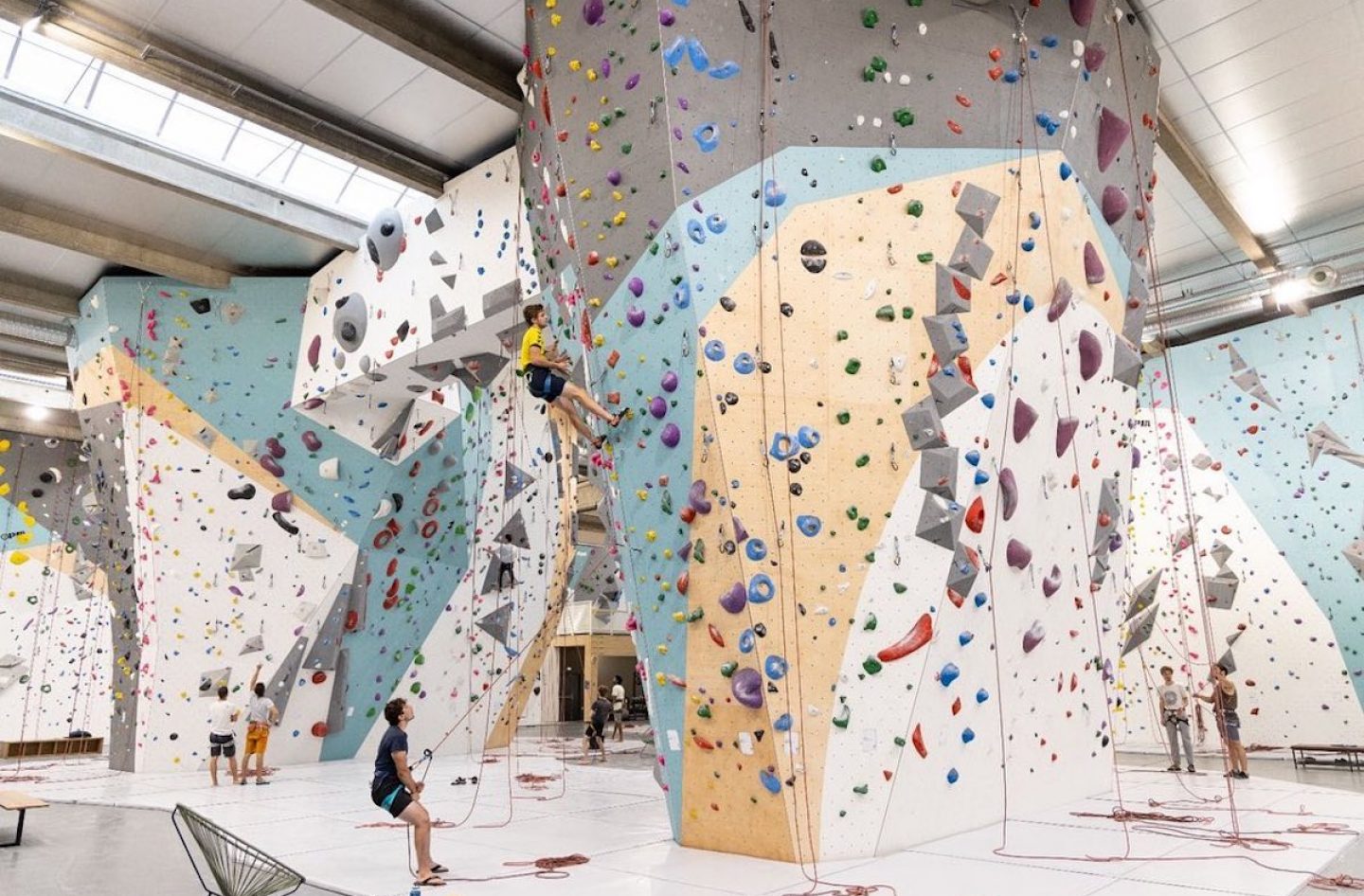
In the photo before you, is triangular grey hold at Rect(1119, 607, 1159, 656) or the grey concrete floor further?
triangular grey hold at Rect(1119, 607, 1159, 656)

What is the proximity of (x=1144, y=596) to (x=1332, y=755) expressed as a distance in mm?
2911

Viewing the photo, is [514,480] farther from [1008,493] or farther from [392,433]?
[1008,493]

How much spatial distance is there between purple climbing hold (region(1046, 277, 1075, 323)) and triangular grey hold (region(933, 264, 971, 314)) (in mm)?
991

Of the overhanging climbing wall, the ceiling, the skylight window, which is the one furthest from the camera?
the skylight window

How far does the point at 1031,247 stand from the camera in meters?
6.09

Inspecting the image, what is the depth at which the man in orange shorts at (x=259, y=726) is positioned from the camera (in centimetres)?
965

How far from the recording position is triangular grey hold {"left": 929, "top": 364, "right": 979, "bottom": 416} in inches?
216

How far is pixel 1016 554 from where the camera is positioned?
19.8 feet

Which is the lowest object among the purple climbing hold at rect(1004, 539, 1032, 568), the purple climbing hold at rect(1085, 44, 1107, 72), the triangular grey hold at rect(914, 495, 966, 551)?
the purple climbing hold at rect(1004, 539, 1032, 568)

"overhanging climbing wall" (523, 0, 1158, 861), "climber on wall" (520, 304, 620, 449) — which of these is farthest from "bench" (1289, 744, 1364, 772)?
"climber on wall" (520, 304, 620, 449)

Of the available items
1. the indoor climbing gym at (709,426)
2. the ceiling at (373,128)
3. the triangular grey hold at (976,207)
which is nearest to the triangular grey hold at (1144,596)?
the indoor climbing gym at (709,426)

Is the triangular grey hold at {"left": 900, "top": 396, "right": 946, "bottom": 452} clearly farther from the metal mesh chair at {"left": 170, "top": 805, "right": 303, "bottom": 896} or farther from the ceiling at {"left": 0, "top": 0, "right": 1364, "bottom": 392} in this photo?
the ceiling at {"left": 0, "top": 0, "right": 1364, "bottom": 392}

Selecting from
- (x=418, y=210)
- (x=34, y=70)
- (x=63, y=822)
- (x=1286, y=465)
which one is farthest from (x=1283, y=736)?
(x=34, y=70)

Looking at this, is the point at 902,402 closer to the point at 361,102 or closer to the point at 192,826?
the point at 192,826
